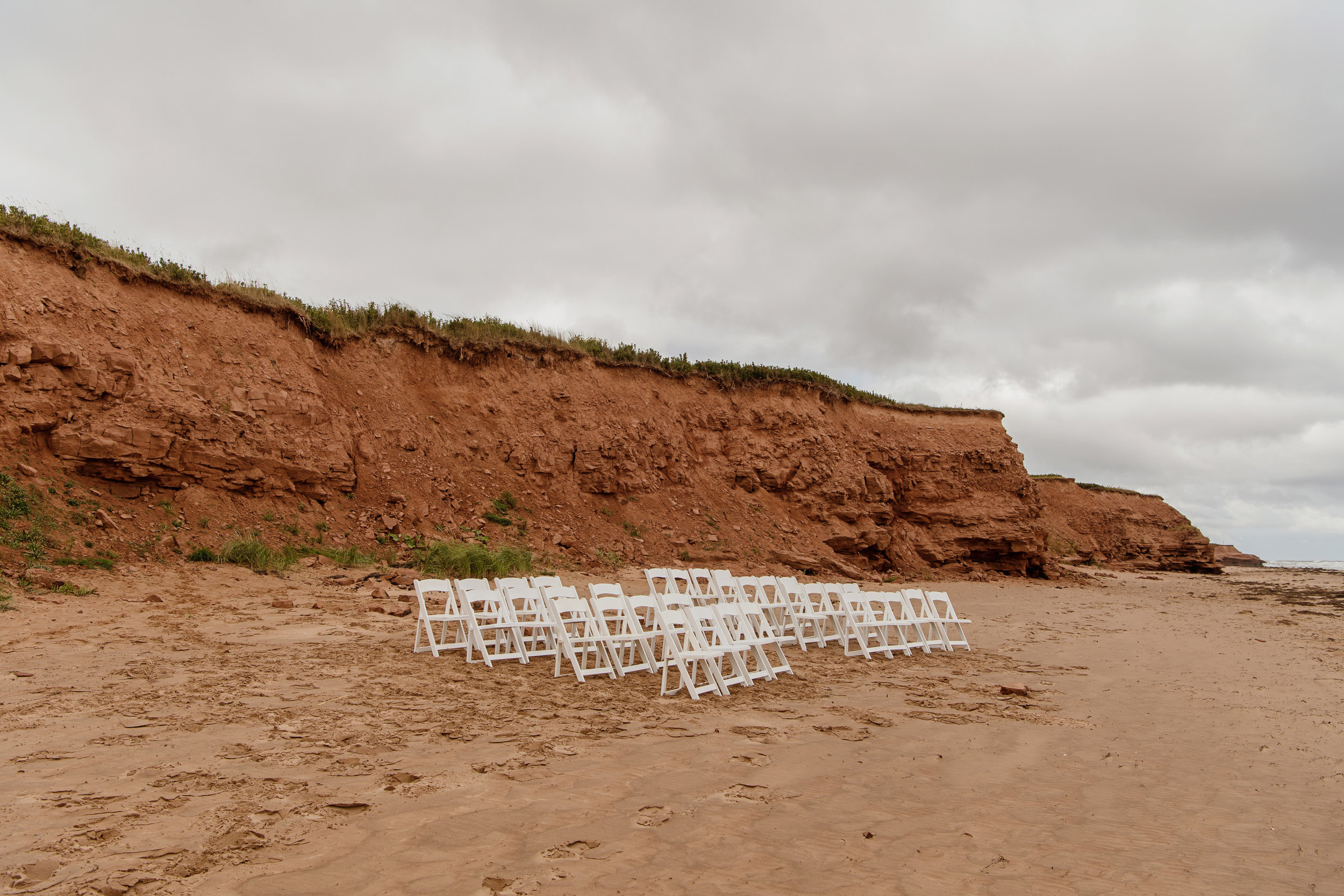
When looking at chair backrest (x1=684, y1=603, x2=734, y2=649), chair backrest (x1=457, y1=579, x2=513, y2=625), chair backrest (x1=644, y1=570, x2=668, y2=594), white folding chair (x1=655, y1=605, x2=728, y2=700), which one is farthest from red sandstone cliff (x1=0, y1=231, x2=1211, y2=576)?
white folding chair (x1=655, y1=605, x2=728, y2=700)

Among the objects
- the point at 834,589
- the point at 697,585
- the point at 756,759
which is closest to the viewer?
the point at 756,759

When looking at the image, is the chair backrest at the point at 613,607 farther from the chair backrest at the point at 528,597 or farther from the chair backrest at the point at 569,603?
the chair backrest at the point at 528,597

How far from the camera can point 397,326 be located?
61.8 feet

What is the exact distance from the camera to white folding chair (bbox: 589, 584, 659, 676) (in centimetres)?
718

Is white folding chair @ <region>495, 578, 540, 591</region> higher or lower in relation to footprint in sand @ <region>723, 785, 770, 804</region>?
higher

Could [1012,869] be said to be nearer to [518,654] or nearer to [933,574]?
[518,654]

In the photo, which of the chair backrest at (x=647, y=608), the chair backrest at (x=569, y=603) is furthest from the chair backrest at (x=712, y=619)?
the chair backrest at (x=569, y=603)

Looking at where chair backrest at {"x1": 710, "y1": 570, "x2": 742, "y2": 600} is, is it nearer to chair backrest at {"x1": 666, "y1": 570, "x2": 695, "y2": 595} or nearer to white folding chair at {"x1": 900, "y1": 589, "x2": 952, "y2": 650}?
chair backrest at {"x1": 666, "y1": 570, "x2": 695, "y2": 595}

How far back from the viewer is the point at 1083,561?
3572 centimetres

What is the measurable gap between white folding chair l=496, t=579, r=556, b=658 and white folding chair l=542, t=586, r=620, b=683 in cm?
10

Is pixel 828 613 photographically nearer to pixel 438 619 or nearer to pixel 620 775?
pixel 438 619

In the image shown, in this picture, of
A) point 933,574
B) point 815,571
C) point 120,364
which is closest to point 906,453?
point 933,574

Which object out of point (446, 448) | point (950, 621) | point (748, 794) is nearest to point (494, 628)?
point (748, 794)

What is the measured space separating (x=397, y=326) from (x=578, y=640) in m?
13.8
